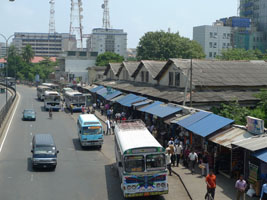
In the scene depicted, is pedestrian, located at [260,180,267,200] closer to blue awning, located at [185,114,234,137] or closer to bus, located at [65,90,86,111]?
blue awning, located at [185,114,234,137]

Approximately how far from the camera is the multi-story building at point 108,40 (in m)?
178

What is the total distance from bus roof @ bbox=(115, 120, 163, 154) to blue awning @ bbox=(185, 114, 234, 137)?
12.4 ft

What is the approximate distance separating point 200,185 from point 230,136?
3.32 meters

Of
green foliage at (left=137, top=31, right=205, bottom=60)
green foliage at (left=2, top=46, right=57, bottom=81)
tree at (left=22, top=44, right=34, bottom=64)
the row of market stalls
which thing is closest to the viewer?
the row of market stalls

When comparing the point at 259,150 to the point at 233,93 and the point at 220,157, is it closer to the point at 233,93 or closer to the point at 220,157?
the point at 220,157

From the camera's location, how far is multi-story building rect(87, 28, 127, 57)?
178 m

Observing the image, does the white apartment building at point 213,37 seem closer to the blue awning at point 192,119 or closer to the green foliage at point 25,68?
the green foliage at point 25,68

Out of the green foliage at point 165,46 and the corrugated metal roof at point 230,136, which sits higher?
the green foliage at point 165,46

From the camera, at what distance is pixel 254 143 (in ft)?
59.1

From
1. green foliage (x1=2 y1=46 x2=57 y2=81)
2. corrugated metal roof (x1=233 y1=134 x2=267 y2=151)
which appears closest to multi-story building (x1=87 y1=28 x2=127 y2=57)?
green foliage (x1=2 y1=46 x2=57 y2=81)

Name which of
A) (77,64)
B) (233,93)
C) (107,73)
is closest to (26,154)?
(233,93)

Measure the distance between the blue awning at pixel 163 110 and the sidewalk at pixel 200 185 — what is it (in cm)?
716

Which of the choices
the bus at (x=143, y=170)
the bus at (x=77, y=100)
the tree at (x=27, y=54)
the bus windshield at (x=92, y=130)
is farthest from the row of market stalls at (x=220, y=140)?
the tree at (x=27, y=54)

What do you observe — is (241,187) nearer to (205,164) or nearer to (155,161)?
(155,161)
